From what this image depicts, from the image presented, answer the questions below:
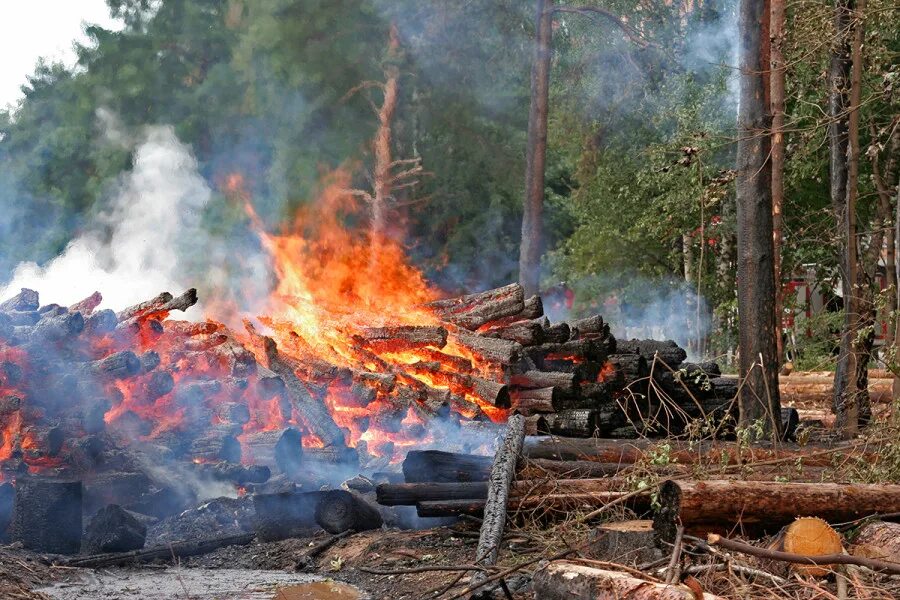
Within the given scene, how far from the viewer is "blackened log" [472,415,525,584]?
6660 millimetres

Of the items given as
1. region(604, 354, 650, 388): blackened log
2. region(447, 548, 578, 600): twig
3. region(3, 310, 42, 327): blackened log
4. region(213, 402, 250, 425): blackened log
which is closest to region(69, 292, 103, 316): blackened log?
region(3, 310, 42, 327): blackened log

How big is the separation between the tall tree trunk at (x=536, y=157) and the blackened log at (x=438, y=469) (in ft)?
35.7

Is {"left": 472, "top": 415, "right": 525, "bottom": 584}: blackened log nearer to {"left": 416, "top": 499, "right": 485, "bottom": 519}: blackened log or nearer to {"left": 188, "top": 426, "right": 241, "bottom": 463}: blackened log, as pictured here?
{"left": 416, "top": 499, "right": 485, "bottom": 519}: blackened log

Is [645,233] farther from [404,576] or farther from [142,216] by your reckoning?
[404,576]

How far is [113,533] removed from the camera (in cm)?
755

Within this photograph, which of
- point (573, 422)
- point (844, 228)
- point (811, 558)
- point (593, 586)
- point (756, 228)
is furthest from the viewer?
point (844, 228)

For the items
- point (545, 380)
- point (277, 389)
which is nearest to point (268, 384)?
point (277, 389)

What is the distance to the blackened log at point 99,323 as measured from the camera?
966 centimetres

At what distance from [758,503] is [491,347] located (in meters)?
5.72

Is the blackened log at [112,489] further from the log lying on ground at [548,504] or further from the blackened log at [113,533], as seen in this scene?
the log lying on ground at [548,504]

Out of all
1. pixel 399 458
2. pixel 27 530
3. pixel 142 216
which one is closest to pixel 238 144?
pixel 142 216

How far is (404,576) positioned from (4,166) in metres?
27.2

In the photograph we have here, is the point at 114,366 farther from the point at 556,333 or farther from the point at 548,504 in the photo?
the point at 556,333

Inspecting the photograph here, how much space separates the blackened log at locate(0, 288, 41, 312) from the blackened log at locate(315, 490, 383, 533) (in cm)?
391
